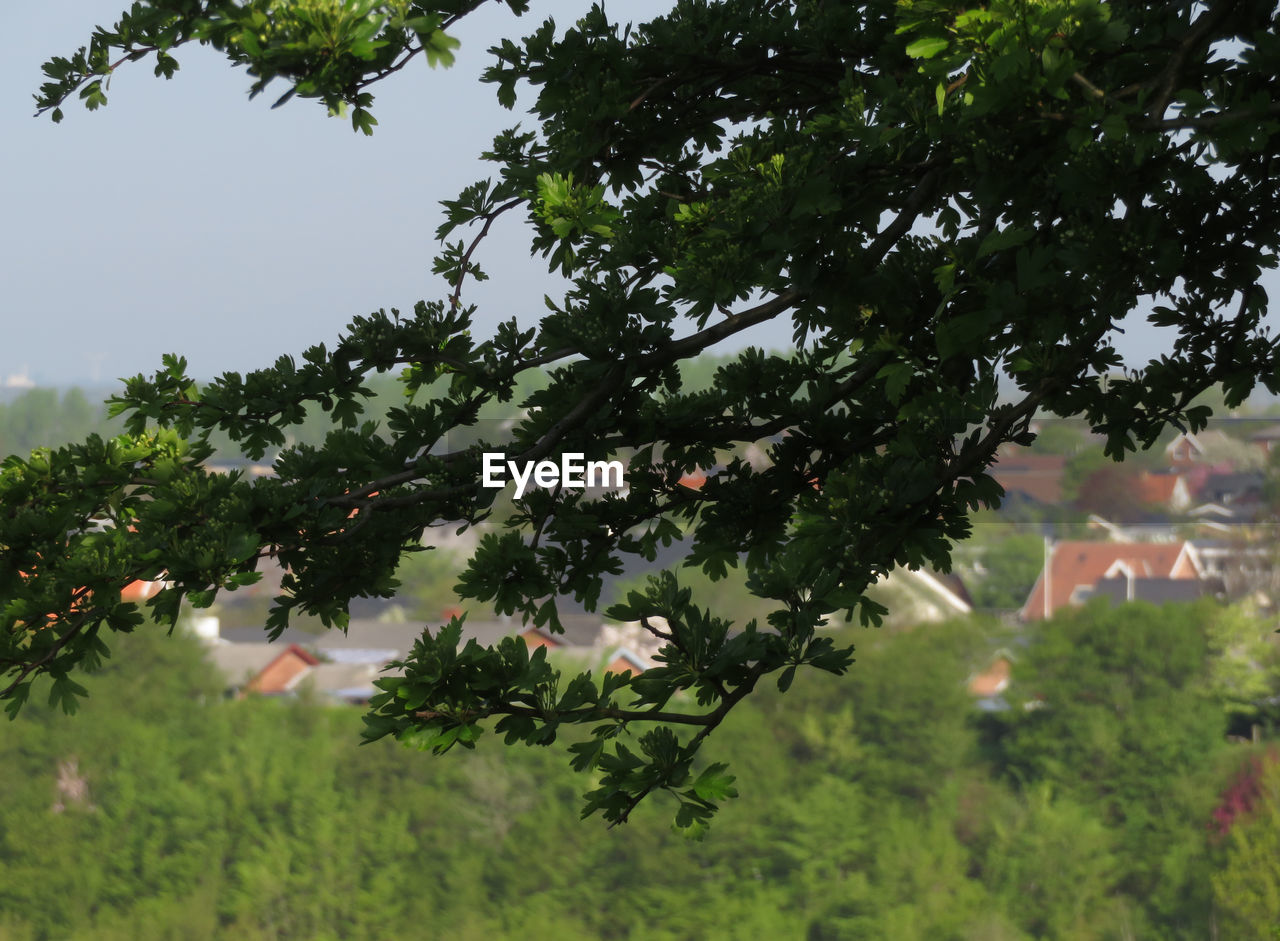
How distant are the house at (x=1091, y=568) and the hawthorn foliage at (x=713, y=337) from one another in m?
51.7

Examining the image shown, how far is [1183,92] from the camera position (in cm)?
445

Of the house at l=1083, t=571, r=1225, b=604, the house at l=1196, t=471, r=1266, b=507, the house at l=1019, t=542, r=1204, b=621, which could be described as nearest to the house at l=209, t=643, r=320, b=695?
the house at l=1019, t=542, r=1204, b=621

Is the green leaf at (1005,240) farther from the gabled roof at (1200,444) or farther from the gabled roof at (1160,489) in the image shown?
the gabled roof at (1160,489)

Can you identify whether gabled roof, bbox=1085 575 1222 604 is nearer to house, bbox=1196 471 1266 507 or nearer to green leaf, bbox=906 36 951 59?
house, bbox=1196 471 1266 507

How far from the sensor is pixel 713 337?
5410mm

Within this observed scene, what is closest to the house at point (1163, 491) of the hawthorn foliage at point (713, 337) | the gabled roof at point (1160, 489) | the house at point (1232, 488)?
the gabled roof at point (1160, 489)

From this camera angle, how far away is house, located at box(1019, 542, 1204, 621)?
5566 cm

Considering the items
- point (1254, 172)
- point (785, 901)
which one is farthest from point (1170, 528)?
point (1254, 172)

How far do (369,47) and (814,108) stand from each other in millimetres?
3338

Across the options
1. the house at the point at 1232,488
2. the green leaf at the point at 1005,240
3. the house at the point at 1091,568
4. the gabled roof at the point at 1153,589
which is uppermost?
the house at the point at 1232,488

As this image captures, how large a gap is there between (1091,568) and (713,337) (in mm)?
54629

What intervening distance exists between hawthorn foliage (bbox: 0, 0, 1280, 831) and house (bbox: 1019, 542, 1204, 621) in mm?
51714

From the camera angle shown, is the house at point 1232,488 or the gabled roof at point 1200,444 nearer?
the gabled roof at point 1200,444

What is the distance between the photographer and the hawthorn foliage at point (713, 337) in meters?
4.25
